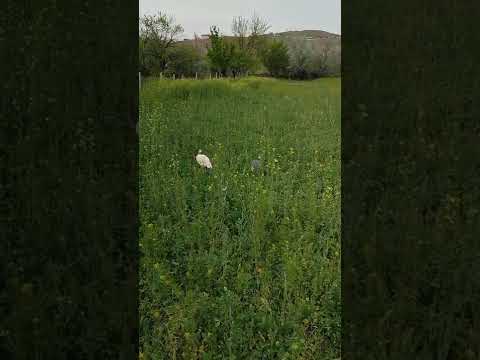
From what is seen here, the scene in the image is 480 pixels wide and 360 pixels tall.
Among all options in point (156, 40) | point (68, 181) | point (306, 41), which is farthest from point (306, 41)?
point (68, 181)

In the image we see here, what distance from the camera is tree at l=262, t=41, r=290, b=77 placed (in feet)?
15.9

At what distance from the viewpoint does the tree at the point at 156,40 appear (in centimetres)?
439

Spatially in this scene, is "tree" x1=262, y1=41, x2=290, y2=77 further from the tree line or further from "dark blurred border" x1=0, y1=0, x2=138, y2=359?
"dark blurred border" x1=0, y1=0, x2=138, y2=359

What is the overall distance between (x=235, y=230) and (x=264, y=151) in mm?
1052

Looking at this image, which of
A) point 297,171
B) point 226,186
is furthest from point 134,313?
point 297,171

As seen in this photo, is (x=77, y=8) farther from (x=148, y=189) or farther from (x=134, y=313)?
(x=134, y=313)

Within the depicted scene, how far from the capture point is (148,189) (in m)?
3.22

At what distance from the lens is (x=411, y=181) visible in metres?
2.91

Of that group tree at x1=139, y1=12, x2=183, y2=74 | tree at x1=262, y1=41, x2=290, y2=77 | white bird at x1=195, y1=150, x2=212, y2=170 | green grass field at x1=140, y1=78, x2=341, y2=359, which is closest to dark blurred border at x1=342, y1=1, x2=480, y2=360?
green grass field at x1=140, y1=78, x2=341, y2=359

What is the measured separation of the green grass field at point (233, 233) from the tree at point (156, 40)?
0.18 meters

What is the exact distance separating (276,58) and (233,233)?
8.99 feet

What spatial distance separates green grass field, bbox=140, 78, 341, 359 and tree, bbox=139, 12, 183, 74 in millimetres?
180

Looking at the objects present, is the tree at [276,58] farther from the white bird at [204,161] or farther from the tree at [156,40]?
the white bird at [204,161]

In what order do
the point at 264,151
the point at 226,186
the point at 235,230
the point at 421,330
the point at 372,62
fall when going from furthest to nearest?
the point at 372,62, the point at 264,151, the point at 226,186, the point at 235,230, the point at 421,330
